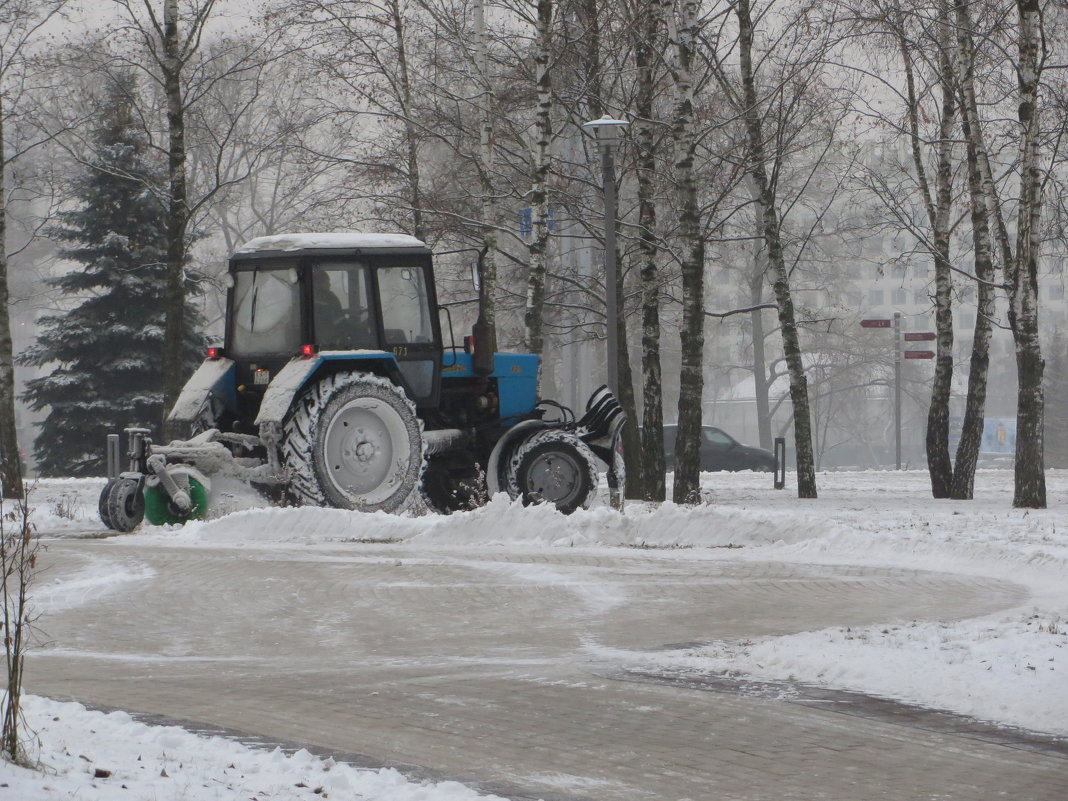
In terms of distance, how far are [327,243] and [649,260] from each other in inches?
255

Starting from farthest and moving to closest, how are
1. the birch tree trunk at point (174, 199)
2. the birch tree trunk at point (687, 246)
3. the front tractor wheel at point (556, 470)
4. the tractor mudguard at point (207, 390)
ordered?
1. the birch tree trunk at point (174, 199)
2. the birch tree trunk at point (687, 246)
3. the front tractor wheel at point (556, 470)
4. the tractor mudguard at point (207, 390)

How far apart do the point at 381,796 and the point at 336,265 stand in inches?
440

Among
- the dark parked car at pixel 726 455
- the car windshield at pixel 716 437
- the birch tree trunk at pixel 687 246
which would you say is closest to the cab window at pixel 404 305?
the birch tree trunk at pixel 687 246

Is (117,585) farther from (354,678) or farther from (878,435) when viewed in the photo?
(878,435)

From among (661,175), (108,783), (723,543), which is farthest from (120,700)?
(661,175)

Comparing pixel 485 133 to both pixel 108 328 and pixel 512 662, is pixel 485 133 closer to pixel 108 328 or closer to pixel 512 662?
pixel 108 328

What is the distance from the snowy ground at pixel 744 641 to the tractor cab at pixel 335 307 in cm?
171

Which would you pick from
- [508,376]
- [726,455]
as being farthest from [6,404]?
[726,455]

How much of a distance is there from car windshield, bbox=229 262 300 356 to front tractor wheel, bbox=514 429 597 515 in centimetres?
281

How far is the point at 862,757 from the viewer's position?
6.66 m

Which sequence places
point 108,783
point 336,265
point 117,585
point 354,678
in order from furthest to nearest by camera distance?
point 336,265, point 117,585, point 354,678, point 108,783

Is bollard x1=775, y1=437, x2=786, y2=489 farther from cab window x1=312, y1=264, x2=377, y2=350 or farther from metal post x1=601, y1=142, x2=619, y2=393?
cab window x1=312, y1=264, x2=377, y2=350

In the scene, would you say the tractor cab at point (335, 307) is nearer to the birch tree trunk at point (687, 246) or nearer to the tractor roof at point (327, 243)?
the tractor roof at point (327, 243)

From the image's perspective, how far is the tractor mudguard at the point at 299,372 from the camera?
50.6ft
